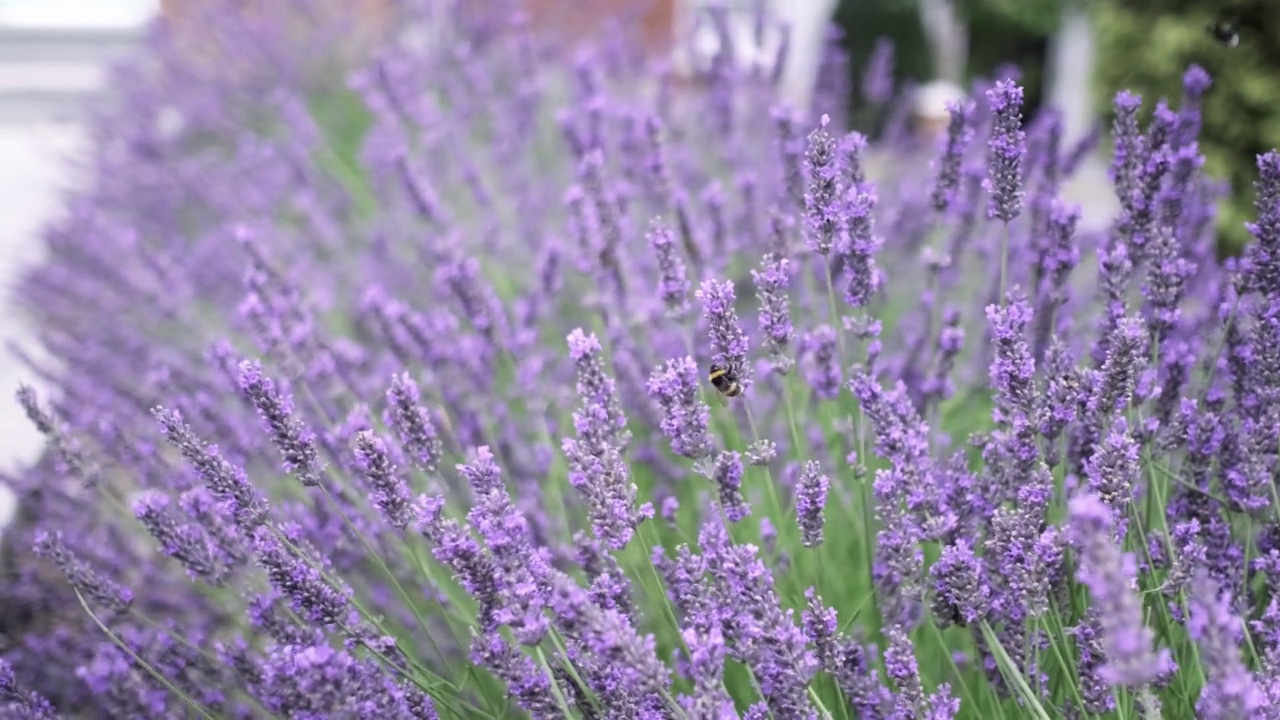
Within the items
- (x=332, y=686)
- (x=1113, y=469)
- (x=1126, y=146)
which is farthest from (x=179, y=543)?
(x=1126, y=146)

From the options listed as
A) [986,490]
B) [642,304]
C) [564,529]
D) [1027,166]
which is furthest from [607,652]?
[1027,166]

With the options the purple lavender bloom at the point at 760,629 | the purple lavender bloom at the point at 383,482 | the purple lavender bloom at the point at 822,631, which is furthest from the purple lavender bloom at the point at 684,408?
the purple lavender bloom at the point at 383,482

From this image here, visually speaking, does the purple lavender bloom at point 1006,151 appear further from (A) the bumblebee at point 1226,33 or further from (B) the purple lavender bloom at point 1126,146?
(A) the bumblebee at point 1226,33

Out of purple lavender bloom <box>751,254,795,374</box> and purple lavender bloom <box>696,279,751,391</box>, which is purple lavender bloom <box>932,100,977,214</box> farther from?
purple lavender bloom <box>696,279,751,391</box>

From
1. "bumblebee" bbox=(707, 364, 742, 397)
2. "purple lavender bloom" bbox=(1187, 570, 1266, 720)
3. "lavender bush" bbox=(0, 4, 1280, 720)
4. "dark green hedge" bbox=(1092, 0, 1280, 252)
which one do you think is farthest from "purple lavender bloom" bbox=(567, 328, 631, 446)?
"dark green hedge" bbox=(1092, 0, 1280, 252)

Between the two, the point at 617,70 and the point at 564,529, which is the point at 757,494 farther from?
the point at 617,70

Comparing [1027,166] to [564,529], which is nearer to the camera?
[564,529]
